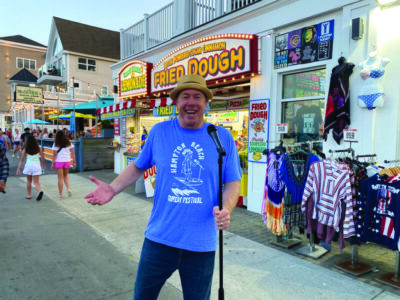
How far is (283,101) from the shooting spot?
6039mm

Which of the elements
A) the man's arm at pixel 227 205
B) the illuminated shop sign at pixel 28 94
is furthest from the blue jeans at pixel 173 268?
the illuminated shop sign at pixel 28 94

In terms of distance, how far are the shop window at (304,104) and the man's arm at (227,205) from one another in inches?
156

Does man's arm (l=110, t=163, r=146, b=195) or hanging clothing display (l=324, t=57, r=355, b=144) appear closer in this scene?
man's arm (l=110, t=163, r=146, b=195)

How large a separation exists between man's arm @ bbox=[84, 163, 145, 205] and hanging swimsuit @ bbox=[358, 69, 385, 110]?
3814 mm

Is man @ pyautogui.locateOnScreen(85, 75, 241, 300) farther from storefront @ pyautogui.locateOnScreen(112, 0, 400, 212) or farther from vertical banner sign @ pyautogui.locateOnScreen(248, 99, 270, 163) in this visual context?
vertical banner sign @ pyautogui.locateOnScreen(248, 99, 270, 163)

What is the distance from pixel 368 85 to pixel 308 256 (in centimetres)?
271

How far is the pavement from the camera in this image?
3172 mm

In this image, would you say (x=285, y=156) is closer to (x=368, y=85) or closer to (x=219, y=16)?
(x=368, y=85)

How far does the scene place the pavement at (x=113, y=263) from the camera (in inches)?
125

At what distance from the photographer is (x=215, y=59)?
22.7ft

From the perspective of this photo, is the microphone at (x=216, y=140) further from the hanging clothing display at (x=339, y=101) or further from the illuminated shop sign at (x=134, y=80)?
the illuminated shop sign at (x=134, y=80)

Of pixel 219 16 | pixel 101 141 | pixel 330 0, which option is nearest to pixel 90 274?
pixel 330 0

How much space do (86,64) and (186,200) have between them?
94.0ft

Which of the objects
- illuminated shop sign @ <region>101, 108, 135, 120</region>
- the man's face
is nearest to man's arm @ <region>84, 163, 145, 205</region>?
the man's face
